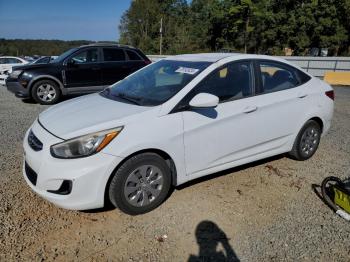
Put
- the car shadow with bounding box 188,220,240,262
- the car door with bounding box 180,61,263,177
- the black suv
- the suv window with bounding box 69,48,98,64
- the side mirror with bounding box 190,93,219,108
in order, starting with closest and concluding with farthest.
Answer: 1. the car shadow with bounding box 188,220,240,262
2. the side mirror with bounding box 190,93,219,108
3. the car door with bounding box 180,61,263,177
4. the black suv
5. the suv window with bounding box 69,48,98,64

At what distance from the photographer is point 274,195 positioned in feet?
12.7

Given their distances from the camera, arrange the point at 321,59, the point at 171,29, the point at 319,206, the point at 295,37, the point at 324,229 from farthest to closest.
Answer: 1. the point at 171,29
2. the point at 295,37
3. the point at 321,59
4. the point at 319,206
5. the point at 324,229

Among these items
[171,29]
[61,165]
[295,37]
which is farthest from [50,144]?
[171,29]

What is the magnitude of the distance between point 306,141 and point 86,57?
6.83 metres

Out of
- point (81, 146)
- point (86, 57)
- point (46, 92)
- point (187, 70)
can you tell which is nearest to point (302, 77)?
point (187, 70)

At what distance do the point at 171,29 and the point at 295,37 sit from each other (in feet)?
98.0

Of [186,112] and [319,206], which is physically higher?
[186,112]

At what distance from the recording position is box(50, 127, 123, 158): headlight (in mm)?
2936

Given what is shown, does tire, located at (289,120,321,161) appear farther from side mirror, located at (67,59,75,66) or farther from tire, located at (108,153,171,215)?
side mirror, located at (67,59,75,66)

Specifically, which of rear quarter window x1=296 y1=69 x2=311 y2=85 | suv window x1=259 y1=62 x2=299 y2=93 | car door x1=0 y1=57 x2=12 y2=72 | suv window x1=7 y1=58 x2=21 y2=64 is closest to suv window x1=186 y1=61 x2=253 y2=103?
suv window x1=259 y1=62 x2=299 y2=93

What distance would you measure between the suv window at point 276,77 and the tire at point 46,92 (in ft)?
22.0

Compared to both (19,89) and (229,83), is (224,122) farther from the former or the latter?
(19,89)

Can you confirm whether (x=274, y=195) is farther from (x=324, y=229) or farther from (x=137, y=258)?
(x=137, y=258)

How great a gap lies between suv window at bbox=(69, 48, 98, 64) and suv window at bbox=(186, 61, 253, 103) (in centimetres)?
639
